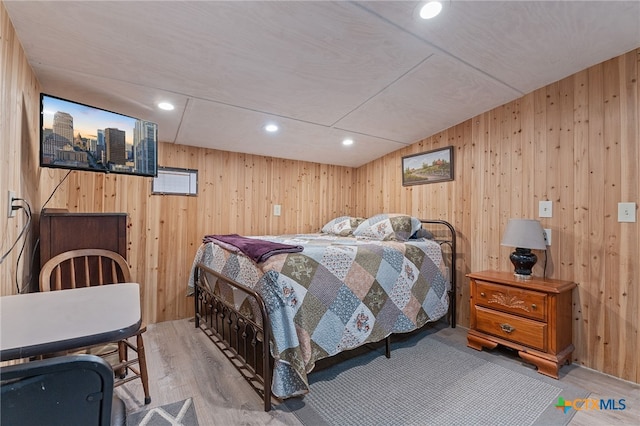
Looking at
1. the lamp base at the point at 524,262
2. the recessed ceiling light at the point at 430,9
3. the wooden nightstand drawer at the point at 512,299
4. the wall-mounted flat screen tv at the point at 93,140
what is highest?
the recessed ceiling light at the point at 430,9

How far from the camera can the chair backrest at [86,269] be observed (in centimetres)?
180

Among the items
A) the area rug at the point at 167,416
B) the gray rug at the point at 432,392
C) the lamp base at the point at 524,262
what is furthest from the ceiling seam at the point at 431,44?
the area rug at the point at 167,416

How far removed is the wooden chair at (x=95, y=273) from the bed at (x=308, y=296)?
2.05 feet

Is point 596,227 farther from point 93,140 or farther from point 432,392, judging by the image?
point 93,140

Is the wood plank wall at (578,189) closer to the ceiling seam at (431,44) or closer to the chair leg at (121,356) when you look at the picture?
the ceiling seam at (431,44)

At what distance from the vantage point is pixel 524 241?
2.28m

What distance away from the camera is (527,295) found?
87.2 inches

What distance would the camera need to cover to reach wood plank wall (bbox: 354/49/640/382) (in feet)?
6.68

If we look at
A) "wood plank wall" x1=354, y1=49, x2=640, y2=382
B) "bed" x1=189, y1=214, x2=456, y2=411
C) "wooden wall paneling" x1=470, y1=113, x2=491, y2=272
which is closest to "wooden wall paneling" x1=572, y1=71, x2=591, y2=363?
"wood plank wall" x1=354, y1=49, x2=640, y2=382

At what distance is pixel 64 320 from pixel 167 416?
1168 mm

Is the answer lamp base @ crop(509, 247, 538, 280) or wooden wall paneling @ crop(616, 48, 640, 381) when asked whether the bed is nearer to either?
lamp base @ crop(509, 247, 538, 280)

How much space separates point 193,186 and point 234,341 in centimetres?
182

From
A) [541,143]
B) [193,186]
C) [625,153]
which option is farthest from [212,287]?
[625,153]

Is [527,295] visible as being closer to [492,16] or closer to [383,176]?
[492,16]
